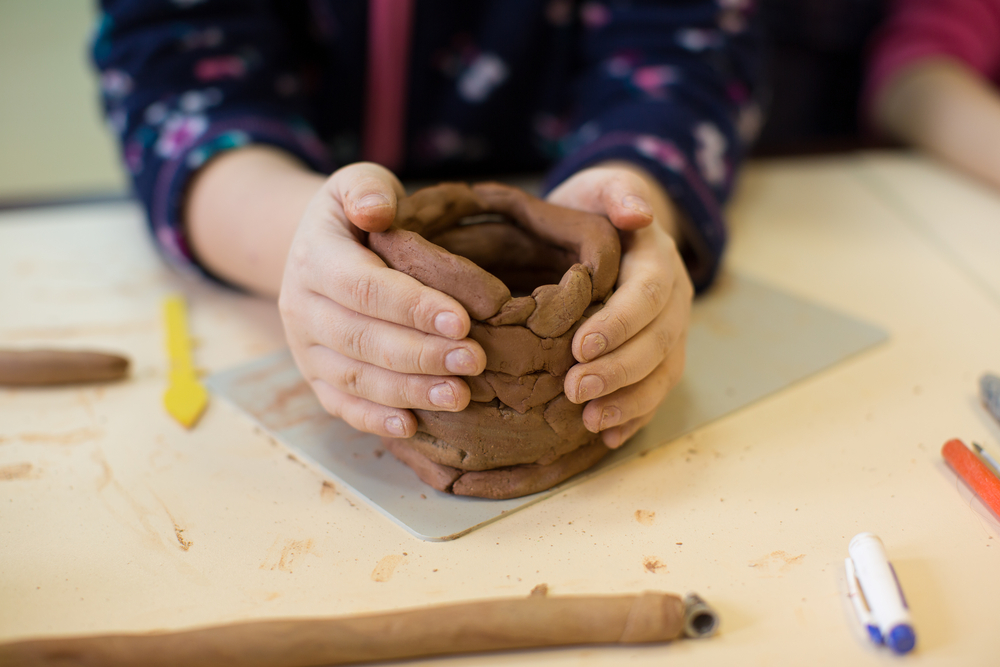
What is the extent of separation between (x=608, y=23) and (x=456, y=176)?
48cm

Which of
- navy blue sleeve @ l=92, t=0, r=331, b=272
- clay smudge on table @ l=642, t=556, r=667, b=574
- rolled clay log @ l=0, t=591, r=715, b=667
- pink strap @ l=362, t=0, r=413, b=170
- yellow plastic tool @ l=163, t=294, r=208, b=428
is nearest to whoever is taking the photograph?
rolled clay log @ l=0, t=591, r=715, b=667

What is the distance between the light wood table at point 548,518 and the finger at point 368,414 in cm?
9

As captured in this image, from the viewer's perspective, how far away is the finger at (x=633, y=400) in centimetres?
79

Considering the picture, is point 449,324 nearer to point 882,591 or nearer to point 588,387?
point 588,387

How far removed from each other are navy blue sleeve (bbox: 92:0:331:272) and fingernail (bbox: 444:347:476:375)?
675mm

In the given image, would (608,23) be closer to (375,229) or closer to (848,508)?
(375,229)

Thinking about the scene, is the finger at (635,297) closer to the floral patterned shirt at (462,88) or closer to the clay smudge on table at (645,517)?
the clay smudge on table at (645,517)

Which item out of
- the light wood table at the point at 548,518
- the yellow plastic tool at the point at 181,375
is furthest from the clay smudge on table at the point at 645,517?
the yellow plastic tool at the point at 181,375

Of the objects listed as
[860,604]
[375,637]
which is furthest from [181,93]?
[860,604]

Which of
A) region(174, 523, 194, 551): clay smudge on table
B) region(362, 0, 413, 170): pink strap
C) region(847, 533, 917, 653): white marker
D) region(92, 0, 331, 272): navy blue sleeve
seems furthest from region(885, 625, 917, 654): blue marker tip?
region(362, 0, 413, 170): pink strap

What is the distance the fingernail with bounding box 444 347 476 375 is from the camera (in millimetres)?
714

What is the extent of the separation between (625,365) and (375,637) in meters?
0.36

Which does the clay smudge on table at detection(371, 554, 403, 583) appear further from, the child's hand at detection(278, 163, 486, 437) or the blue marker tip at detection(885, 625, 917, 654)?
the blue marker tip at detection(885, 625, 917, 654)

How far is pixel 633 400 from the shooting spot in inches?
31.6
